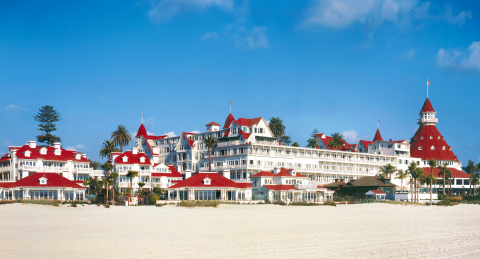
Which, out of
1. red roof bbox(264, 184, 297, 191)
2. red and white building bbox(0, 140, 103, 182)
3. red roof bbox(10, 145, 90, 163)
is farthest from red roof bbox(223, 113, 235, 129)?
red roof bbox(10, 145, 90, 163)

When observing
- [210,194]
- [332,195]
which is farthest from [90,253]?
[332,195]

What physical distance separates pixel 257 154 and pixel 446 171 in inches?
1572

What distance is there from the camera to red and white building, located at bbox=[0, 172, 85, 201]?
62594 mm

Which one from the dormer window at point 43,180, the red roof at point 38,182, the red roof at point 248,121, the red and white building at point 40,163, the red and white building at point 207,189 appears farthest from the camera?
the red roof at point 248,121

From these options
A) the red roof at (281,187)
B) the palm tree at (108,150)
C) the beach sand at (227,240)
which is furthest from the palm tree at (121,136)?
the beach sand at (227,240)

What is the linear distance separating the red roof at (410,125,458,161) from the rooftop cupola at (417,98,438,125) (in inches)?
46.7

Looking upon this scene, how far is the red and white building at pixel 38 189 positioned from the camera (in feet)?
205

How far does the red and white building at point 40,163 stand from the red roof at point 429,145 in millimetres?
73328

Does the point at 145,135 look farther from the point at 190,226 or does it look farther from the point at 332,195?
the point at 190,226

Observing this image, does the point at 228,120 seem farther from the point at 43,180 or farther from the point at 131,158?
the point at 43,180

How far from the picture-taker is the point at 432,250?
71.2 feet

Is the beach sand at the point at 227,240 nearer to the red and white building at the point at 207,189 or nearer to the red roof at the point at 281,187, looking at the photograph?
the red and white building at the point at 207,189

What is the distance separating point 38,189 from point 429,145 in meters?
86.1

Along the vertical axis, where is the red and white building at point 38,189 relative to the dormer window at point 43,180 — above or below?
below
